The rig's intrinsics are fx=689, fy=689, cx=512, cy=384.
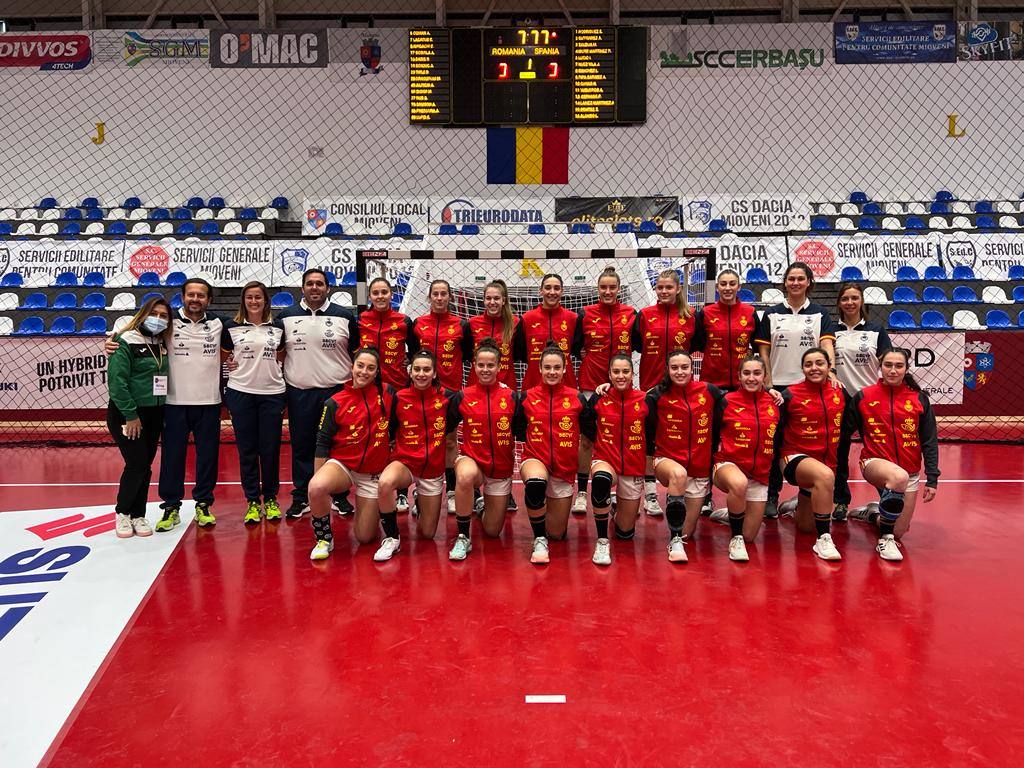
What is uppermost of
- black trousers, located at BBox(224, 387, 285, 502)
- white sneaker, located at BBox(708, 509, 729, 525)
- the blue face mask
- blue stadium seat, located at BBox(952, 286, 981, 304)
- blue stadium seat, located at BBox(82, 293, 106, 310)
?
blue stadium seat, located at BBox(952, 286, 981, 304)

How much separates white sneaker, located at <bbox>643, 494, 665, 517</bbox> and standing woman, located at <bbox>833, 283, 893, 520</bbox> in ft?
3.59

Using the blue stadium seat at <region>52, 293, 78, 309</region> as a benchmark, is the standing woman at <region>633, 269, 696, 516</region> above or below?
below

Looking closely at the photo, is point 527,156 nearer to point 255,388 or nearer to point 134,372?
point 255,388

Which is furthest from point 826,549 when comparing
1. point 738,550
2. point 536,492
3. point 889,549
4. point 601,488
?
point 536,492

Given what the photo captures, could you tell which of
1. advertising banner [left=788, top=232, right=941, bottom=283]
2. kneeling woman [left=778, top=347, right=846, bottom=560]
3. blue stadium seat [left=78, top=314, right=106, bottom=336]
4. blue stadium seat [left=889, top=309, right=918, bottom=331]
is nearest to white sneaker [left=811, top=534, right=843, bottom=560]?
kneeling woman [left=778, top=347, right=846, bottom=560]

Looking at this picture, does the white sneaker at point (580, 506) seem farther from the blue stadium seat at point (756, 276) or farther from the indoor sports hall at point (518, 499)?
the blue stadium seat at point (756, 276)

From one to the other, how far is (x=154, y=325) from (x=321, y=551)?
160cm

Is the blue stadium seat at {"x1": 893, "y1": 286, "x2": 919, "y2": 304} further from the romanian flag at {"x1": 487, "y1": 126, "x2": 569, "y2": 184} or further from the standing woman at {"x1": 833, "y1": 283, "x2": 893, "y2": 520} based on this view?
the romanian flag at {"x1": 487, "y1": 126, "x2": 569, "y2": 184}

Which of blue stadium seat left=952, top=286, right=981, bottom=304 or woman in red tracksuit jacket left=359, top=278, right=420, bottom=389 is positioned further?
blue stadium seat left=952, top=286, right=981, bottom=304

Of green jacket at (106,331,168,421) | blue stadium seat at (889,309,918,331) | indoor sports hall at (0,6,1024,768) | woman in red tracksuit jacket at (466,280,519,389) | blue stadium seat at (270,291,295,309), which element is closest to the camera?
indoor sports hall at (0,6,1024,768)

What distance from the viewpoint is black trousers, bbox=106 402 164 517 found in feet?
13.0

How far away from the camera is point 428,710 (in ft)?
7.61

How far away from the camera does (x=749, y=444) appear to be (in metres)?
3.81

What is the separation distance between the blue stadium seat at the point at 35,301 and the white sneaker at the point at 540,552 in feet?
29.0
